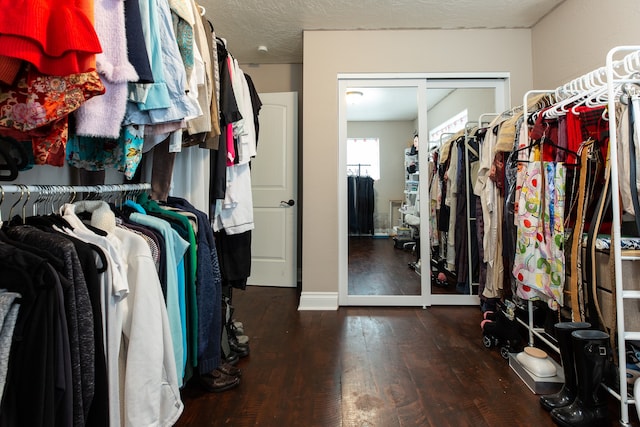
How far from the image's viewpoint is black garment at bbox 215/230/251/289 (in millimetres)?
1914

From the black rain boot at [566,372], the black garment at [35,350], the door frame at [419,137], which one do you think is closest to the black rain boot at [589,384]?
the black rain boot at [566,372]

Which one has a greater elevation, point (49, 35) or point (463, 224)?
point (49, 35)

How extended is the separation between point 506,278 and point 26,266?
2.30 meters

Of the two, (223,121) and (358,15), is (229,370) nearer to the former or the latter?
(223,121)

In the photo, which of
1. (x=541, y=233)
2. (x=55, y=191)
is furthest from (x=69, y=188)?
(x=541, y=233)

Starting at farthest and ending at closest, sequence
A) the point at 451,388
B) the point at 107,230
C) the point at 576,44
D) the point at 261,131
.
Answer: the point at 261,131
the point at 576,44
the point at 451,388
the point at 107,230

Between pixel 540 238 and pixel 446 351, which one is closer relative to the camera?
pixel 540 238

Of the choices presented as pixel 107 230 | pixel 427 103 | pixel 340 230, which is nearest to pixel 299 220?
pixel 340 230

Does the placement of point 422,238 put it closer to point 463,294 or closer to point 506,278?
point 463,294

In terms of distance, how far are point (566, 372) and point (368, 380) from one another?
85 cm

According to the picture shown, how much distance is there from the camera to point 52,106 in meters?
0.78

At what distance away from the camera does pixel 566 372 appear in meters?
1.41

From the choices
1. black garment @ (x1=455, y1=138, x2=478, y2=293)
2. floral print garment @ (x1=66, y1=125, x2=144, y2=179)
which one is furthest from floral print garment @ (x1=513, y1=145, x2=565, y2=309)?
floral print garment @ (x1=66, y1=125, x2=144, y2=179)

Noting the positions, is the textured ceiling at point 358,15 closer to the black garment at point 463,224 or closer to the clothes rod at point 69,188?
the black garment at point 463,224
